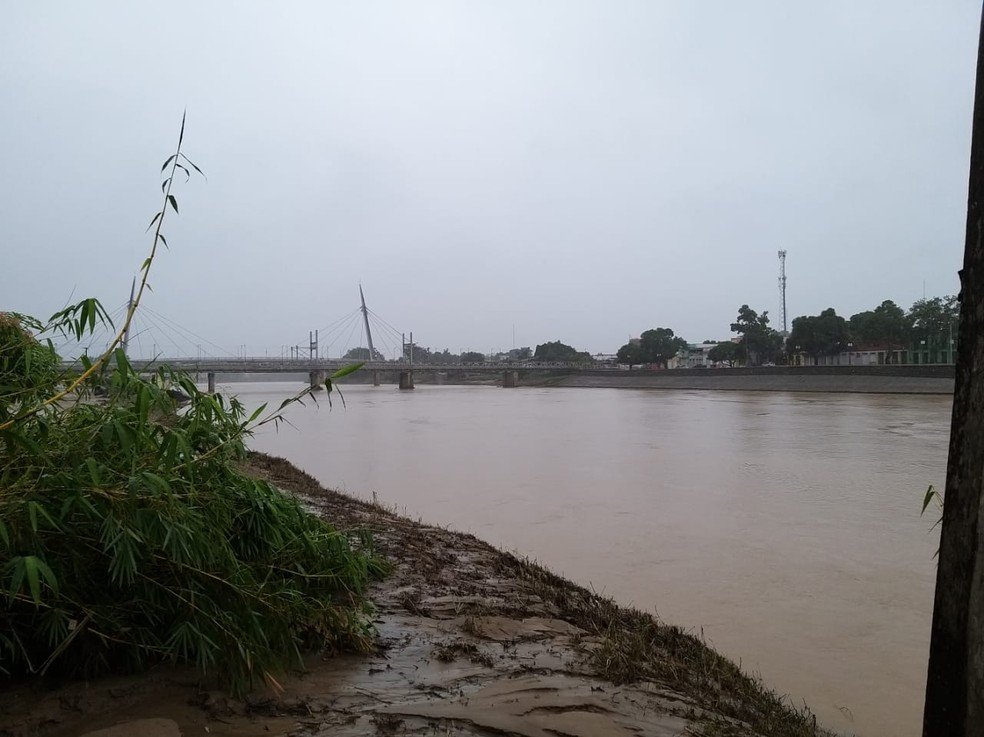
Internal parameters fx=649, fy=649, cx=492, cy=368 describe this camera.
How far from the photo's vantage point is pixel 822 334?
5341 centimetres

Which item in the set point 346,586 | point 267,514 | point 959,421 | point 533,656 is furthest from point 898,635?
point 267,514

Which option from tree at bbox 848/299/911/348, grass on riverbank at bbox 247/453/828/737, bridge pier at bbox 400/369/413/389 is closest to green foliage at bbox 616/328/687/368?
tree at bbox 848/299/911/348

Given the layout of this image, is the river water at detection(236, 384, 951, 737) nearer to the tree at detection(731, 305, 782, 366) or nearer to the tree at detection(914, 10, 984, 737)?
the tree at detection(914, 10, 984, 737)

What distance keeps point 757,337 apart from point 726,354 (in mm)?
7616

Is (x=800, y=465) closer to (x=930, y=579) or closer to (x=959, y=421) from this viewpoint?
(x=930, y=579)

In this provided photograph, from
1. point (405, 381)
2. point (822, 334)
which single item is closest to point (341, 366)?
point (405, 381)

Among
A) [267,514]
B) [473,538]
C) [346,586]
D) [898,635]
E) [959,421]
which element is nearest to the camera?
[959,421]

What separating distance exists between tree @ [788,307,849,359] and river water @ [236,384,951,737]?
37955 mm

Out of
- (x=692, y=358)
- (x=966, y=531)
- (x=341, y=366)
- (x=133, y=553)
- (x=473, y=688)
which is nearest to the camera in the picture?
(x=966, y=531)

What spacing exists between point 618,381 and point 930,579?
2194 inches

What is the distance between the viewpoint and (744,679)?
3283 mm

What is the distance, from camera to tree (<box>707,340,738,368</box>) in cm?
6831

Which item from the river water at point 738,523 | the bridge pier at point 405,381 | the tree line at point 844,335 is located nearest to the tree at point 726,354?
the tree line at point 844,335

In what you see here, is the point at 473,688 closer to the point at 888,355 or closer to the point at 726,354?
the point at 888,355
